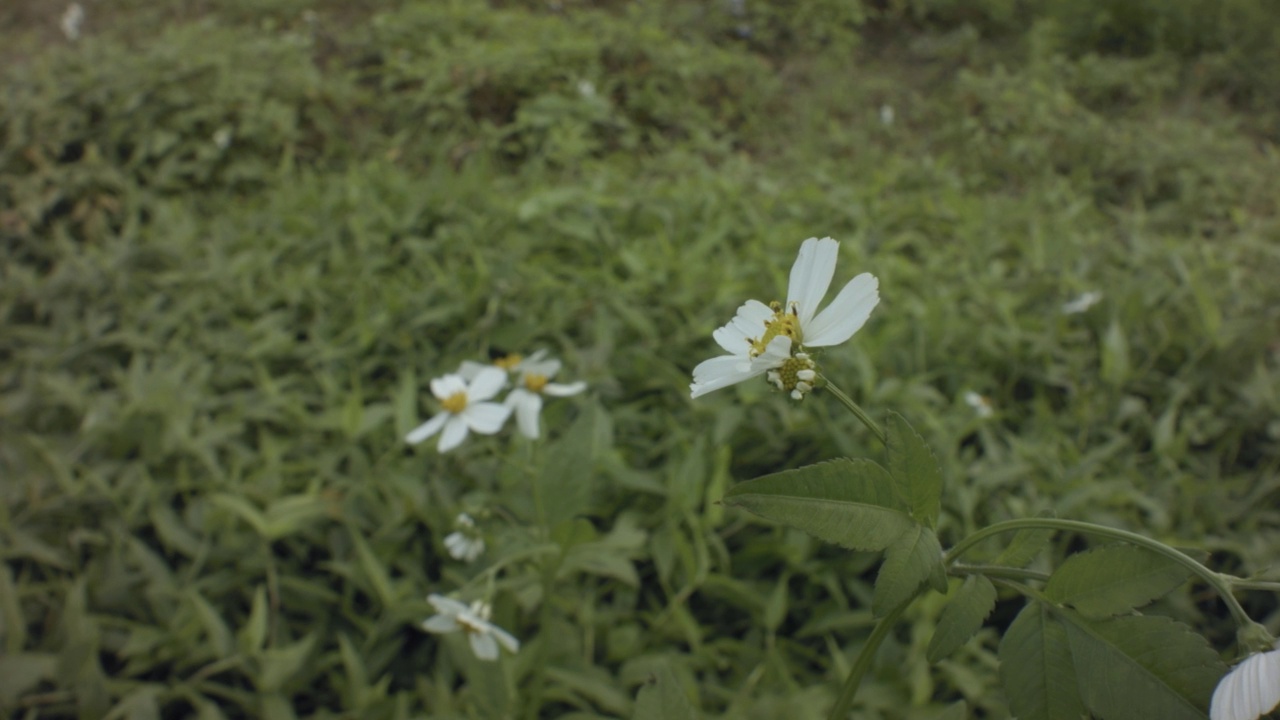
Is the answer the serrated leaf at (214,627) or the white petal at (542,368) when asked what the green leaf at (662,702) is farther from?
the serrated leaf at (214,627)

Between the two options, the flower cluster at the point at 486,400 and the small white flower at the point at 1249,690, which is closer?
the small white flower at the point at 1249,690

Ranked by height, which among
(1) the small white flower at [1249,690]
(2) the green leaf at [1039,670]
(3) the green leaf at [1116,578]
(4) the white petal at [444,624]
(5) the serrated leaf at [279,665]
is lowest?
(5) the serrated leaf at [279,665]

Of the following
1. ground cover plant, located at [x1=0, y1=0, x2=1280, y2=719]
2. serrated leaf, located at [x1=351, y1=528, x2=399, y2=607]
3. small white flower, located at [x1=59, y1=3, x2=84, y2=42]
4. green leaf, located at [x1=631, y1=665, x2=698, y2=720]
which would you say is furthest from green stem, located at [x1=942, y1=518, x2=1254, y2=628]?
small white flower, located at [x1=59, y1=3, x2=84, y2=42]

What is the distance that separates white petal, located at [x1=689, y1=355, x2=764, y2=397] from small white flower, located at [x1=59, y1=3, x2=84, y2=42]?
432cm

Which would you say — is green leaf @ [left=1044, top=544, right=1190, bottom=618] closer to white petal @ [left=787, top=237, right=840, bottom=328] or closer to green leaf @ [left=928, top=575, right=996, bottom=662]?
green leaf @ [left=928, top=575, right=996, bottom=662]

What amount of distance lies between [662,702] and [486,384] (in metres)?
0.63

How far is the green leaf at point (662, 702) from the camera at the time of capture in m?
0.65

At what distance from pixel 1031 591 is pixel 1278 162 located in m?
3.53

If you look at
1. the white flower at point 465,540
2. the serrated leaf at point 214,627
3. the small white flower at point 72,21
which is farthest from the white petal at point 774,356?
the small white flower at point 72,21

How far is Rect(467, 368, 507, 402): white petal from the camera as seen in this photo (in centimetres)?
118

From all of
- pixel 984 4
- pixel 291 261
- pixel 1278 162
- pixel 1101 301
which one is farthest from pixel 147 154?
pixel 1278 162

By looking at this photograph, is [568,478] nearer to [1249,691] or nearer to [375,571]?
[375,571]

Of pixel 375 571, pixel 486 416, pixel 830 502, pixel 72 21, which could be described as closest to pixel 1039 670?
pixel 830 502

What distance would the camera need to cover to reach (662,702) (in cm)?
67
